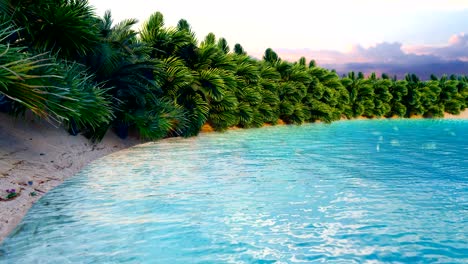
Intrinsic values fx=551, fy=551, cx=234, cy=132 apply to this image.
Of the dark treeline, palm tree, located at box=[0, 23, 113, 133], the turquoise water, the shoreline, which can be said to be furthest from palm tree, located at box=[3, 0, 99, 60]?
the turquoise water

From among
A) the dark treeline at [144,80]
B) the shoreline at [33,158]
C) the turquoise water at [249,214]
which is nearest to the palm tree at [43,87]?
the dark treeline at [144,80]

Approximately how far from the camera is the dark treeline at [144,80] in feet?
25.9

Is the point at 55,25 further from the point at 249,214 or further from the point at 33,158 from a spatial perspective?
the point at 249,214

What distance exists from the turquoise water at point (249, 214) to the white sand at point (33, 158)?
0.25m

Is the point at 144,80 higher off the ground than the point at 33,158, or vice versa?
the point at 144,80

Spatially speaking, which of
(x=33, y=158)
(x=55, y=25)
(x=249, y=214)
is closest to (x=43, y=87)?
(x=249, y=214)

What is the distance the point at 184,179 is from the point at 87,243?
3.98 m

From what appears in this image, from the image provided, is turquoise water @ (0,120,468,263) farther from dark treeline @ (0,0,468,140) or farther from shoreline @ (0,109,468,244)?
dark treeline @ (0,0,468,140)

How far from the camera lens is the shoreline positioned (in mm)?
7368

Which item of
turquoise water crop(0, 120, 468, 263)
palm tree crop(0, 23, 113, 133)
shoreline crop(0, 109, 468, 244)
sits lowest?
turquoise water crop(0, 120, 468, 263)

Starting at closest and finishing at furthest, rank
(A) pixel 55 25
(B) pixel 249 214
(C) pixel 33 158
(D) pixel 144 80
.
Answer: (B) pixel 249 214, (C) pixel 33 158, (A) pixel 55 25, (D) pixel 144 80

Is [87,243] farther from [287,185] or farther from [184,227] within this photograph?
[287,185]

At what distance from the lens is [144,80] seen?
15.1 metres

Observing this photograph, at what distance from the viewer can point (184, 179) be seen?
9.58m
